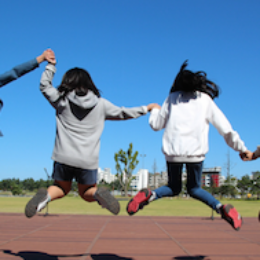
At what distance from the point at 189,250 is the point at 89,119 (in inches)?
126

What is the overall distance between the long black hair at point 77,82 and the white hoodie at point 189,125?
777 mm

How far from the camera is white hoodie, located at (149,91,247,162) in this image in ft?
10.6

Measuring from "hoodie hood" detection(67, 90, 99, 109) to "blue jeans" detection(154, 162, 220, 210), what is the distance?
1.00m

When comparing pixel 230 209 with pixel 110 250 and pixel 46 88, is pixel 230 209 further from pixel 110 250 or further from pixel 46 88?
pixel 110 250

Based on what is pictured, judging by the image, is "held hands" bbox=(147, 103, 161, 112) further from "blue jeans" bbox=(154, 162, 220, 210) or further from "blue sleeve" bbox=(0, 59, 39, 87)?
"blue sleeve" bbox=(0, 59, 39, 87)

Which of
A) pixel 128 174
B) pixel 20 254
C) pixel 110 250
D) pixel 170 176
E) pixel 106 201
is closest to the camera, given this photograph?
pixel 106 201

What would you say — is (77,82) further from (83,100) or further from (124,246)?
(124,246)

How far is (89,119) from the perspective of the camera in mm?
3168

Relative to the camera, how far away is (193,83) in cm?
338

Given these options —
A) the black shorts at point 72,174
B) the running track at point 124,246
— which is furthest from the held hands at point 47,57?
the running track at point 124,246

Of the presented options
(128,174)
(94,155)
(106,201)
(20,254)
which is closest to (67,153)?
(94,155)

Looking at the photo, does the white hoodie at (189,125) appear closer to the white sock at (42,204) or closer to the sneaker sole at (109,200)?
the sneaker sole at (109,200)

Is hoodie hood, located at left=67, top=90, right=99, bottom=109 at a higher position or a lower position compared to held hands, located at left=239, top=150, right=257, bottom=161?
higher

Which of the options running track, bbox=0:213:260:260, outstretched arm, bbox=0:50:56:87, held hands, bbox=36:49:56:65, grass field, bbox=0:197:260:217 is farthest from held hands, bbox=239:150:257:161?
grass field, bbox=0:197:260:217
